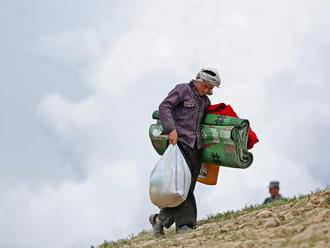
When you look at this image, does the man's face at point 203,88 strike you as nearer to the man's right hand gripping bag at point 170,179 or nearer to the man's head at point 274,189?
the man's right hand gripping bag at point 170,179

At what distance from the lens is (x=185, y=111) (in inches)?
392

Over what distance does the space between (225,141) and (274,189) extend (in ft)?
18.2

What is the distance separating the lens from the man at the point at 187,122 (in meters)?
9.86

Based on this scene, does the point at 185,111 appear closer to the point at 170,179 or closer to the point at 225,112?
the point at 225,112

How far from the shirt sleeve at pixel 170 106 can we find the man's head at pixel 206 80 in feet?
0.59

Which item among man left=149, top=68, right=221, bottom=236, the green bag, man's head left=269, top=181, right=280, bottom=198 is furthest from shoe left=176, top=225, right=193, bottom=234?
man's head left=269, top=181, right=280, bottom=198

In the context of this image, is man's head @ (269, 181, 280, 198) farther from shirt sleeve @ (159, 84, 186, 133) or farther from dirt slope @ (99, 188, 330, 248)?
shirt sleeve @ (159, 84, 186, 133)

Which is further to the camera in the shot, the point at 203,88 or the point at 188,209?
the point at 188,209

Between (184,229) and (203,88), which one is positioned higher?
(203,88)

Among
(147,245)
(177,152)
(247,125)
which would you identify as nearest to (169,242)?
(147,245)

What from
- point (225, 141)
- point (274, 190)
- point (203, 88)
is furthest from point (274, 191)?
point (203, 88)

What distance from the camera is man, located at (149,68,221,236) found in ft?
32.3

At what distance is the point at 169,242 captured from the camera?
933cm

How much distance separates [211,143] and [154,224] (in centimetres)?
115
